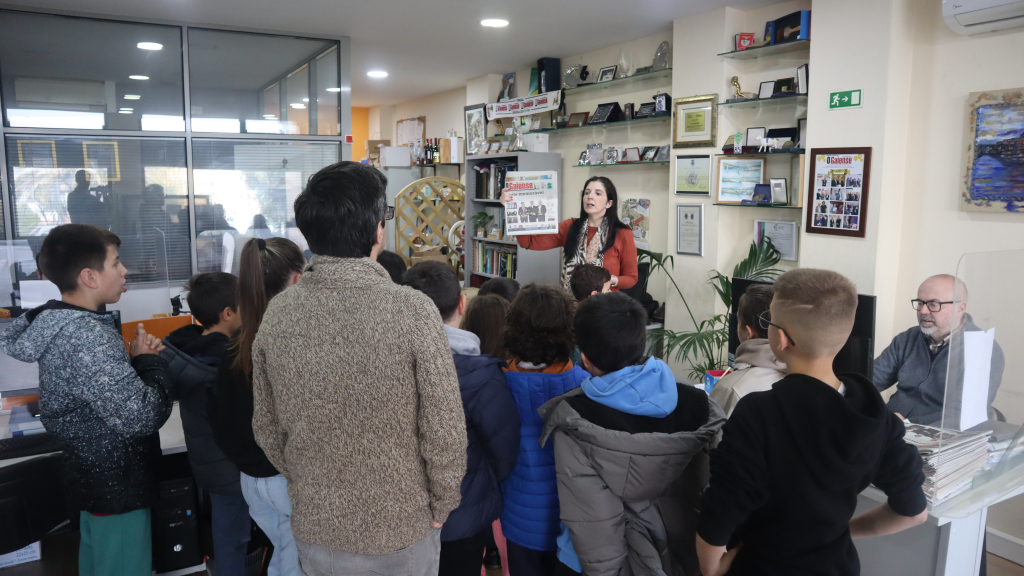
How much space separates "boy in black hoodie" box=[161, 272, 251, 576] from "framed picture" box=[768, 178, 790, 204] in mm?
2985

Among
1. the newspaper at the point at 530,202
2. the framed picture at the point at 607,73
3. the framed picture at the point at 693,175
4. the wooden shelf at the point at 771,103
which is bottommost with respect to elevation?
the newspaper at the point at 530,202

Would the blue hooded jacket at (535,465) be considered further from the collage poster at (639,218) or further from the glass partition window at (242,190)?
the glass partition window at (242,190)

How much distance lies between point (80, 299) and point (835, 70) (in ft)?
11.5

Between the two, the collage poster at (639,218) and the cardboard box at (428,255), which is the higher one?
the collage poster at (639,218)

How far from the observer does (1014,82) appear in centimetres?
289

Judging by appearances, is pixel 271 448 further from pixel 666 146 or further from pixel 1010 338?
pixel 666 146

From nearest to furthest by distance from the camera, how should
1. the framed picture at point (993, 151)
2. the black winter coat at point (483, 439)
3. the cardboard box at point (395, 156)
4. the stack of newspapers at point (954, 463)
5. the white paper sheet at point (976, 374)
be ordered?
1. the white paper sheet at point (976, 374)
2. the stack of newspapers at point (954, 463)
3. the black winter coat at point (483, 439)
4. the framed picture at point (993, 151)
5. the cardboard box at point (395, 156)

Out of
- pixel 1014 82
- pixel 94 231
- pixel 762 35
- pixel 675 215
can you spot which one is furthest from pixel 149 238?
pixel 1014 82

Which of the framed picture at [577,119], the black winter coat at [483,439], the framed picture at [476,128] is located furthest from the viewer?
the framed picture at [476,128]

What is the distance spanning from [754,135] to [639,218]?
1.19 meters

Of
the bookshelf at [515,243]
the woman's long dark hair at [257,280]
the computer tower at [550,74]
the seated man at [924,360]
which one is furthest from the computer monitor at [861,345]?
the computer tower at [550,74]

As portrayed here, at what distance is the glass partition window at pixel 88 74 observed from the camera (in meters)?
4.00

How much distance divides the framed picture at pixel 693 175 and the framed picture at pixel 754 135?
0.91 ft

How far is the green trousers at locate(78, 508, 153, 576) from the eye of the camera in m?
2.03
